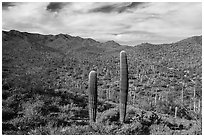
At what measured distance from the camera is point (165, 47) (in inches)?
2186

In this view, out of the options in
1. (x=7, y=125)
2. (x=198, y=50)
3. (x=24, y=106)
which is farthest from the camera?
(x=198, y=50)

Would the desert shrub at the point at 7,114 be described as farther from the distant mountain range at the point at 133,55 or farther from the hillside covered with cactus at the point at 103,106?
the distant mountain range at the point at 133,55

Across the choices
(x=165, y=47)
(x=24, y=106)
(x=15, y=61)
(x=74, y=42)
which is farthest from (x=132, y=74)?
(x=74, y=42)

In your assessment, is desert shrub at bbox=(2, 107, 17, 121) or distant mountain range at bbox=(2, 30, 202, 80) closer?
desert shrub at bbox=(2, 107, 17, 121)

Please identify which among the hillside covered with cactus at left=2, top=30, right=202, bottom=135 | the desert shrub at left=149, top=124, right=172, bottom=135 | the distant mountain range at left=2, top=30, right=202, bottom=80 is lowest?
the desert shrub at left=149, top=124, right=172, bottom=135

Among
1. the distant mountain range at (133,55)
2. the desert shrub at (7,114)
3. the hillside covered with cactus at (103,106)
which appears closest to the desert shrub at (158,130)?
the hillside covered with cactus at (103,106)

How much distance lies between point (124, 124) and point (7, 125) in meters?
4.33

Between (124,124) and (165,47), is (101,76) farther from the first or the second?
(165,47)

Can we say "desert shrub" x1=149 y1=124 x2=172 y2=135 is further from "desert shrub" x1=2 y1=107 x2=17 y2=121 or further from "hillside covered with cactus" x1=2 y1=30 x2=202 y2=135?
"desert shrub" x1=2 y1=107 x2=17 y2=121

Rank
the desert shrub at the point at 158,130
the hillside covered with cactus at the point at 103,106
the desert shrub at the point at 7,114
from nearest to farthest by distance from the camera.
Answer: the desert shrub at the point at 158,130
the hillside covered with cactus at the point at 103,106
the desert shrub at the point at 7,114

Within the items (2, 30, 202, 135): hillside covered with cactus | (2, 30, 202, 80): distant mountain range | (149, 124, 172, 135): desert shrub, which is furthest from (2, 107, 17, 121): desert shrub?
(2, 30, 202, 80): distant mountain range

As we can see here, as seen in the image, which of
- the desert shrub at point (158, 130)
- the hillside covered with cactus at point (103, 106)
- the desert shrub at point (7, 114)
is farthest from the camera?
the desert shrub at point (7, 114)

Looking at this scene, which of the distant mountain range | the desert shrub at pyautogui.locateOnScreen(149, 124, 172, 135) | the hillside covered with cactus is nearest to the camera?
the desert shrub at pyautogui.locateOnScreen(149, 124, 172, 135)

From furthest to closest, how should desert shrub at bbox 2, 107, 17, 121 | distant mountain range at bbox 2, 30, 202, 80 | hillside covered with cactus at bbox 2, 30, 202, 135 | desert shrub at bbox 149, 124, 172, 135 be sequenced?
distant mountain range at bbox 2, 30, 202, 80
desert shrub at bbox 2, 107, 17, 121
hillside covered with cactus at bbox 2, 30, 202, 135
desert shrub at bbox 149, 124, 172, 135
